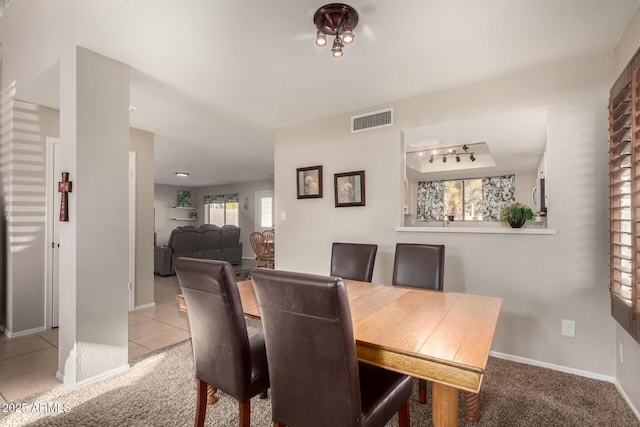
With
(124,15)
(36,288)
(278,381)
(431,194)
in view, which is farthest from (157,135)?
(431,194)

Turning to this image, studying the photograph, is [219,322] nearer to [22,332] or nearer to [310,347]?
[310,347]

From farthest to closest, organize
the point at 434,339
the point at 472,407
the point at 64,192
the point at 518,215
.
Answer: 1. the point at 518,215
2. the point at 64,192
3. the point at 472,407
4. the point at 434,339

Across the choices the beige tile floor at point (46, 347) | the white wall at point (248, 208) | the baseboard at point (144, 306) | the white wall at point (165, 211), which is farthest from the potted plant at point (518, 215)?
the white wall at point (165, 211)

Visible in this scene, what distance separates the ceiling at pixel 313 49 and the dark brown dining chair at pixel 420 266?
1399 millimetres

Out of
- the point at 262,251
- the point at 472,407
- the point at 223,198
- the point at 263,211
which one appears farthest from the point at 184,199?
the point at 472,407

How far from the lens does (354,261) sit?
2.72 metres

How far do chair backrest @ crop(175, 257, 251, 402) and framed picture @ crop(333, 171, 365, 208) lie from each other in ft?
7.11

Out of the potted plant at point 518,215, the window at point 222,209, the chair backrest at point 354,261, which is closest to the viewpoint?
the potted plant at point 518,215

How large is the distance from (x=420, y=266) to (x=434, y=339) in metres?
1.21

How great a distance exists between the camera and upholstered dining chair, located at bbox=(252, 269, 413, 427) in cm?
102

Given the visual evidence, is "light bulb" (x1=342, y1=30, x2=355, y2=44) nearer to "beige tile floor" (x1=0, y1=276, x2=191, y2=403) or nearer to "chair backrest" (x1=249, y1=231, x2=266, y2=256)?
"beige tile floor" (x1=0, y1=276, x2=191, y2=403)

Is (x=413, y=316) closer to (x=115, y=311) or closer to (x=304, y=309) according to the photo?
(x=304, y=309)

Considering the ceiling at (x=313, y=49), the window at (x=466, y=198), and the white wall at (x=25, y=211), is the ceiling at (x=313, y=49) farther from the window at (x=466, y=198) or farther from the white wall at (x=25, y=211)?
the window at (x=466, y=198)

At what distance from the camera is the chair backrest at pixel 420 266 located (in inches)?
90.6
